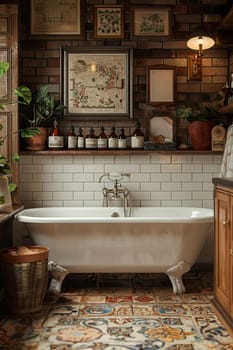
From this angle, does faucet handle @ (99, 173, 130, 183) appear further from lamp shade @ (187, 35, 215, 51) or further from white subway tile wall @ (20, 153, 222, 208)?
lamp shade @ (187, 35, 215, 51)

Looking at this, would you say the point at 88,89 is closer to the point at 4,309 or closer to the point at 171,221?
the point at 171,221

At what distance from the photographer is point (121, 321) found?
3572mm

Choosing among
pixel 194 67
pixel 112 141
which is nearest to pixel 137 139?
pixel 112 141

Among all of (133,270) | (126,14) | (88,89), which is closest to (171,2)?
(126,14)

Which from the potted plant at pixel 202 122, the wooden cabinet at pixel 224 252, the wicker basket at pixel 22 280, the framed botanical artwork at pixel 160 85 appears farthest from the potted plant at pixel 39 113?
the wooden cabinet at pixel 224 252

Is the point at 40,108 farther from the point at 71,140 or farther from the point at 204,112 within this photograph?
the point at 204,112

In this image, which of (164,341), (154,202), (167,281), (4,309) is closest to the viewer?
(164,341)

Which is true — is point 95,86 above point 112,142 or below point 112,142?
above

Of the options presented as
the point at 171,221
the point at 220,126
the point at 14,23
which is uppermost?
the point at 14,23

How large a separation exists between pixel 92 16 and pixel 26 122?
1318mm

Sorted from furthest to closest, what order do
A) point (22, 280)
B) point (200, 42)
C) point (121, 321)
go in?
point (200, 42)
point (22, 280)
point (121, 321)

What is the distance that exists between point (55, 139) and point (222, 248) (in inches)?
Answer: 89.2

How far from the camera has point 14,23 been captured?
4.92m

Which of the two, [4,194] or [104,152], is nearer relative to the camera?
[4,194]
